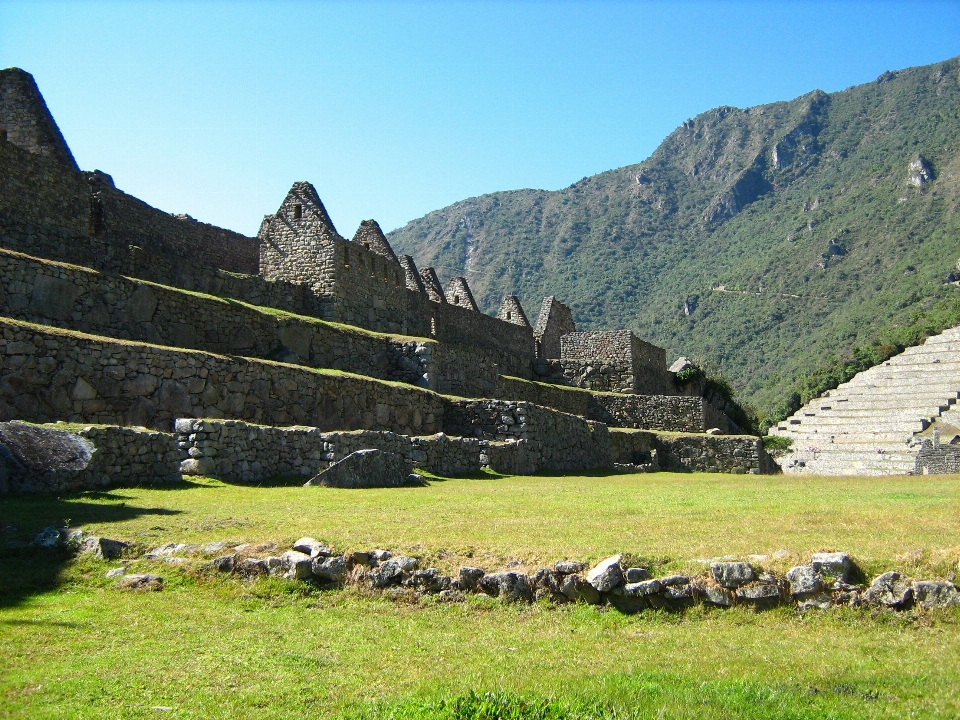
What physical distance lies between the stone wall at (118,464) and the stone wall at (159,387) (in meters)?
2.07

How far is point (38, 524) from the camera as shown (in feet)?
31.2

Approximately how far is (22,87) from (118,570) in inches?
717

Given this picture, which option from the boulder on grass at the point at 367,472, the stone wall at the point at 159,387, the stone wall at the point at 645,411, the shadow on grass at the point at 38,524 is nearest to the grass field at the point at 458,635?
the shadow on grass at the point at 38,524

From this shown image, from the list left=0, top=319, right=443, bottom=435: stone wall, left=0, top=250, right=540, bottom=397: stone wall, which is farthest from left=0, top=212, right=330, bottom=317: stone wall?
left=0, top=319, right=443, bottom=435: stone wall

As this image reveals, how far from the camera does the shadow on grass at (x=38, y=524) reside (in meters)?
8.16

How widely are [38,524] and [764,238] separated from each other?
104m

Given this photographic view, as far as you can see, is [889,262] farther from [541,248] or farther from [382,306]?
[382,306]

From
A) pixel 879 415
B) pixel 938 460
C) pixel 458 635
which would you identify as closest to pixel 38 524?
pixel 458 635

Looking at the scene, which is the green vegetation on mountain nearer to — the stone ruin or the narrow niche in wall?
the stone ruin

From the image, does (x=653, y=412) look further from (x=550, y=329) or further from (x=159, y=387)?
(x=159, y=387)

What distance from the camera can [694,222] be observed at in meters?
117

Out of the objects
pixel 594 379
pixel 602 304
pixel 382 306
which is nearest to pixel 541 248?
pixel 602 304

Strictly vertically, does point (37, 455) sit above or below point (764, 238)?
below

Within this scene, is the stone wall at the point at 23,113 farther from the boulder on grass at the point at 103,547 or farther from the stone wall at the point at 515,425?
the boulder on grass at the point at 103,547
